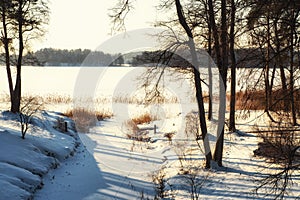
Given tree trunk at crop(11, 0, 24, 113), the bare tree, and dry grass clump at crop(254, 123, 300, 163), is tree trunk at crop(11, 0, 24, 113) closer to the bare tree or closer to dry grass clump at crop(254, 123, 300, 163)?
the bare tree

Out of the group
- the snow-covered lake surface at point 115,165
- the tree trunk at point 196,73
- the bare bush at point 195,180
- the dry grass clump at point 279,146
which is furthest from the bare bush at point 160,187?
the dry grass clump at point 279,146

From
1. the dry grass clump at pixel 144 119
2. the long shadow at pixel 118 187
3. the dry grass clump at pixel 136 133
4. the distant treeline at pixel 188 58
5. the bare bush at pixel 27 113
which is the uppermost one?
the distant treeline at pixel 188 58

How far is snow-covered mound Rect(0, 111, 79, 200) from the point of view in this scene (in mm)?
8133

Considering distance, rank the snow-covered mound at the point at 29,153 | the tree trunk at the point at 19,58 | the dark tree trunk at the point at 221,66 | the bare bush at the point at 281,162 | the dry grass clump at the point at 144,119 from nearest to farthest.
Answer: the bare bush at the point at 281,162 < the snow-covered mound at the point at 29,153 < the dark tree trunk at the point at 221,66 < the tree trunk at the point at 19,58 < the dry grass clump at the point at 144,119

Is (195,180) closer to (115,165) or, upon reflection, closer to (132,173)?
(132,173)

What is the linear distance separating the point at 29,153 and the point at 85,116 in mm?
10675

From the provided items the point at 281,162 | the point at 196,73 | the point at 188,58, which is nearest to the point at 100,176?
the point at 196,73

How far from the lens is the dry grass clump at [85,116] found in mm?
19302

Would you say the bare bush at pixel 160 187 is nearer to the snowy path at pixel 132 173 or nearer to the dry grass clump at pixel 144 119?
the snowy path at pixel 132 173

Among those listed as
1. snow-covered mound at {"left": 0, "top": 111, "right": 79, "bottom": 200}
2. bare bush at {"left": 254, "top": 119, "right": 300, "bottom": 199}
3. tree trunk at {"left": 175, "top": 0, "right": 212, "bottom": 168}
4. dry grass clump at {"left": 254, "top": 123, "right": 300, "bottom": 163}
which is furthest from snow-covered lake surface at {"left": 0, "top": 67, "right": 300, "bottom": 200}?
tree trunk at {"left": 175, "top": 0, "right": 212, "bottom": 168}

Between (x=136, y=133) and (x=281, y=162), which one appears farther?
(x=136, y=133)

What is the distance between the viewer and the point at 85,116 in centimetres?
2139

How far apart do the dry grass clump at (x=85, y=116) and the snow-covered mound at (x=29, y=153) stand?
2310 mm

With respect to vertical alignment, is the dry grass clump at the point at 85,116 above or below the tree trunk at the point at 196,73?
below
